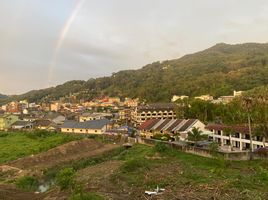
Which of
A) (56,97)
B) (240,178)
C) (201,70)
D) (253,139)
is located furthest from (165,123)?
(56,97)

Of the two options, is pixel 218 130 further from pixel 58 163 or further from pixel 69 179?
pixel 69 179

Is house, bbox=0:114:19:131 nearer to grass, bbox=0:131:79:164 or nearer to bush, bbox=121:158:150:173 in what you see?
grass, bbox=0:131:79:164

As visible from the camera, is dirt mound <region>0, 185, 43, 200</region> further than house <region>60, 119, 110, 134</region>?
No

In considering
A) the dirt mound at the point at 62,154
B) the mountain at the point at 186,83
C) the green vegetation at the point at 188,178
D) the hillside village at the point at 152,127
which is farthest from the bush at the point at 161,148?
the mountain at the point at 186,83

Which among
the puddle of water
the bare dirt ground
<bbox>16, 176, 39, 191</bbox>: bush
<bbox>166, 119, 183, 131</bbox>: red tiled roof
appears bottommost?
the puddle of water

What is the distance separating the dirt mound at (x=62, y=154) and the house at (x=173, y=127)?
8.88m

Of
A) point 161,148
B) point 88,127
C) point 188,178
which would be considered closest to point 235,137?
Answer: point 161,148

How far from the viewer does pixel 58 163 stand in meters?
37.0

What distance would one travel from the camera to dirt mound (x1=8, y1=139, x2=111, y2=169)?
3659 centimetres

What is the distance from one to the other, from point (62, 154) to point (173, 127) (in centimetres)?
1664

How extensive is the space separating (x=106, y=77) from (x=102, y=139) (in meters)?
120

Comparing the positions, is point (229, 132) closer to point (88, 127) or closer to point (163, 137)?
point (163, 137)

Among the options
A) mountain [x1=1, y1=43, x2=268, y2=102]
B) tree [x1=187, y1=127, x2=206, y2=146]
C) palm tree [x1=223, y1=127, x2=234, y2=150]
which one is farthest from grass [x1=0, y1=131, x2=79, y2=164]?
mountain [x1=1, y1=43, x2=268, y2=102]

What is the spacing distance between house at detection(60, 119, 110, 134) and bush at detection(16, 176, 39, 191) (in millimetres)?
31687
